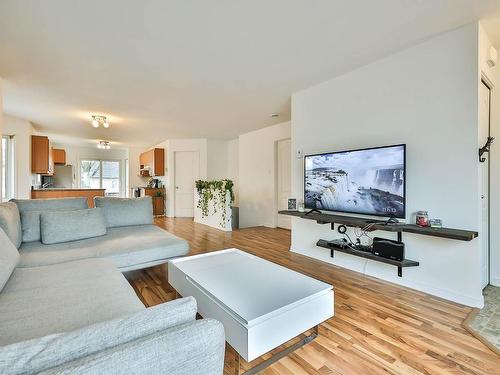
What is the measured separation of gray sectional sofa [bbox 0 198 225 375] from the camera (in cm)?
56

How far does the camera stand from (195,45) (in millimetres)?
2461

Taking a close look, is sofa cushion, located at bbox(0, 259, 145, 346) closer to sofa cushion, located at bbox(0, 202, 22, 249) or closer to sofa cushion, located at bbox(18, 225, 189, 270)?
sofa cushion, located at bbox(18, 225, 189, 270)

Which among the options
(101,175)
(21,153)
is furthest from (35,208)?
(101,175)

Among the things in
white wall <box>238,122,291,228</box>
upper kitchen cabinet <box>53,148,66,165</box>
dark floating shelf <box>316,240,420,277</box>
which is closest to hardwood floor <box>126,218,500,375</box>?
dark floating shelf <box>316,240,420,277</box>

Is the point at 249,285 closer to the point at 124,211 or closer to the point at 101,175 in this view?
the point at 124,211

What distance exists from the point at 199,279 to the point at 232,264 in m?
0.45

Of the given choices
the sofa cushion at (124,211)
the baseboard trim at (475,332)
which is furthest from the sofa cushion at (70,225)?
the baseboard trim at (475,332)

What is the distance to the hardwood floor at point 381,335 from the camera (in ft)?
4.82

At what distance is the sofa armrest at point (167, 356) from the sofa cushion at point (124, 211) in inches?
119

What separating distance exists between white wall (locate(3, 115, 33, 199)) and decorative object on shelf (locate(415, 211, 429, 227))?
21.8 ft

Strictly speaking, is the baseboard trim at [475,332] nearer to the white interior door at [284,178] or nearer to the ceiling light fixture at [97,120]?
the white interior door at [284,178]

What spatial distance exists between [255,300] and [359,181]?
1.83 meters

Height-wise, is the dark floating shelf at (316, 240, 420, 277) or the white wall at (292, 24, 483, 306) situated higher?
the white wall at (292, 24, 483, 306)

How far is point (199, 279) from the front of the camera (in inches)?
74.5
